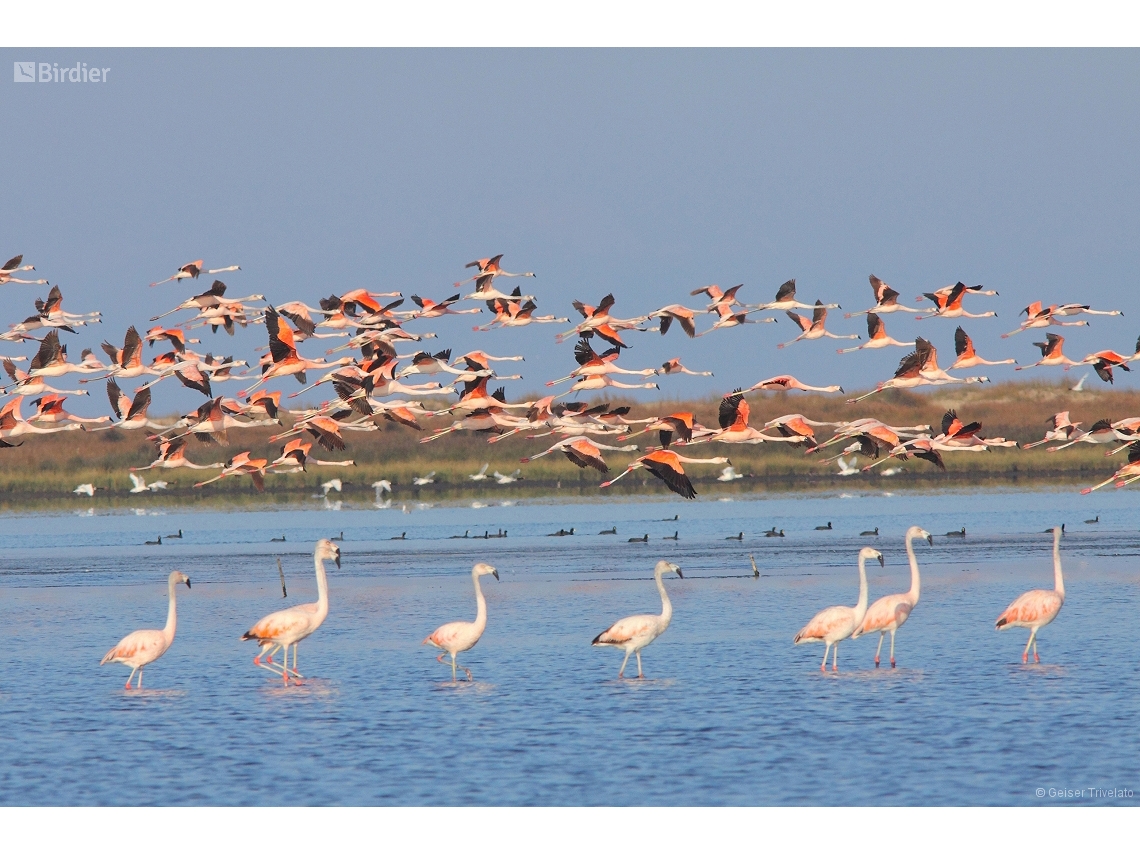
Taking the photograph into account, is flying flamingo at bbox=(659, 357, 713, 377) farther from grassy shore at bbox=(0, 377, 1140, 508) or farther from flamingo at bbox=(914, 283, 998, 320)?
grassy shore at bbox=(0, 377, 1140, 508)

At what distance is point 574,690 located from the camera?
16.0m

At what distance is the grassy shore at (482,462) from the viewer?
51.6 m

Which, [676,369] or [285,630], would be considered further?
[676,369]

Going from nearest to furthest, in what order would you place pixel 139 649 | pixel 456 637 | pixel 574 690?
pixel 574 690 → pixel 139 649 → pixel 456 637

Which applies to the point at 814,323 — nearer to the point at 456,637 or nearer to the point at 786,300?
the point at 786,300

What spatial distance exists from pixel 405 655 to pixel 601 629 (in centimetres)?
291

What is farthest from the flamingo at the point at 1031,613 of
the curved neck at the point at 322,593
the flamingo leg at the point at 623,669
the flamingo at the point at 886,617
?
the curved neck at the point at 322,593

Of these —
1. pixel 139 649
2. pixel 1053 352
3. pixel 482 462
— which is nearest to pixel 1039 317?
pixel 1053 352

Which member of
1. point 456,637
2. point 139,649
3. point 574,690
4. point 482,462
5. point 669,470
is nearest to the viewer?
point 574,690

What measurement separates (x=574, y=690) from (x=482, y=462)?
126 feet

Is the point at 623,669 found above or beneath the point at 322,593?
beneath

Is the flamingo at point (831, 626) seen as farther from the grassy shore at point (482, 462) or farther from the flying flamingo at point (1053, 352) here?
the grassy shore at point (482, 462)

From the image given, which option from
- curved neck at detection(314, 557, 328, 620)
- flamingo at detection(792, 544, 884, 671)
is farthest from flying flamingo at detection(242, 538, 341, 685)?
flamingo at detection(792, 544, 884, 671)

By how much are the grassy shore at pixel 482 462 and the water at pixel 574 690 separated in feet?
66.5
